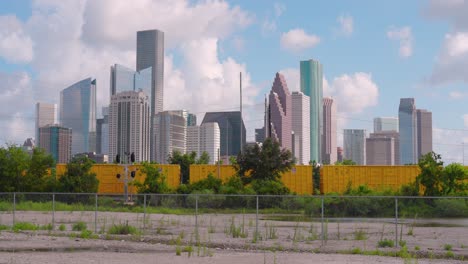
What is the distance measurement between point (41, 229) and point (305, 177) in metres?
34.2

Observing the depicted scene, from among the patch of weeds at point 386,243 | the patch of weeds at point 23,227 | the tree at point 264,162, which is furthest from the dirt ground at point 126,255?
the tree at point 264,162

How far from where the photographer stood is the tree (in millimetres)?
54688

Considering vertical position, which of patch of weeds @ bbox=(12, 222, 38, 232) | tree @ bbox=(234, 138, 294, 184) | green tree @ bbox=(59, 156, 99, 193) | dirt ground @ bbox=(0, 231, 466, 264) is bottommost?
dirt ground @ bbox=(0, 231, 466, 264)

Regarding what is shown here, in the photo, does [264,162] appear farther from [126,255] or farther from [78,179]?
[126,255]

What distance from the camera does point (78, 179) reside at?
2106 inches

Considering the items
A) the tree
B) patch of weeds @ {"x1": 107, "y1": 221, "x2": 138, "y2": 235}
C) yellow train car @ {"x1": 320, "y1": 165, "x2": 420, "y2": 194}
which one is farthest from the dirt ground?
yellow train car @ {"x1": 320, "y1": 165, "x2": 420, "y2": 194}

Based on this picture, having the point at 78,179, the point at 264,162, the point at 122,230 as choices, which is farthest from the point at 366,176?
the point at 122,230

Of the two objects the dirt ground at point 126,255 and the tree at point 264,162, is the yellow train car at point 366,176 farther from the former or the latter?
the dirt ground at point 126,255

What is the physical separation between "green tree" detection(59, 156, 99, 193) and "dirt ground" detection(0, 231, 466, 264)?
3086 centimetres

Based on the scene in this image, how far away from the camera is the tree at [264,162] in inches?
2153

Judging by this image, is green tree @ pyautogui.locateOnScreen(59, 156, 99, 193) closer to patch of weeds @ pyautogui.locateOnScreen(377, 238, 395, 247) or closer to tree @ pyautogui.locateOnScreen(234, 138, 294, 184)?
tree @ pyautogui.locateOnScreen(234, 138, 294, 184)

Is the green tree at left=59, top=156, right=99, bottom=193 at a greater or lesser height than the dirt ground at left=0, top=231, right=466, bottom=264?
greater

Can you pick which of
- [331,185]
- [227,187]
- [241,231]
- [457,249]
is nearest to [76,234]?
[241,231]

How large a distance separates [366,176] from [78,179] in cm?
2576
